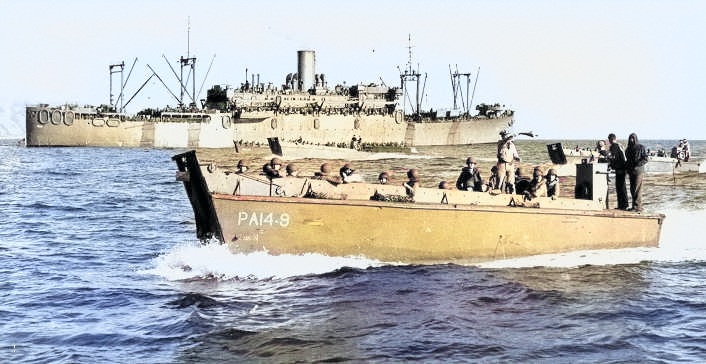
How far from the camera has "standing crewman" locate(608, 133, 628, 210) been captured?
62.9 feet

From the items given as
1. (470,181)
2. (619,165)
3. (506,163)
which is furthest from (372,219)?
(619,165)

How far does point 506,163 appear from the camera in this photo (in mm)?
17641

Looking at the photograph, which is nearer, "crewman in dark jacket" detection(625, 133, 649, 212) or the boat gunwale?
the boat gunwale

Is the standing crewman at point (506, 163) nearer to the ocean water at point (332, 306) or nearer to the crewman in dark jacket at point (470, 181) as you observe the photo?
the crewman in dark jacket at point (470, 181)

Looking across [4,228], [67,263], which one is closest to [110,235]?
[4,228]

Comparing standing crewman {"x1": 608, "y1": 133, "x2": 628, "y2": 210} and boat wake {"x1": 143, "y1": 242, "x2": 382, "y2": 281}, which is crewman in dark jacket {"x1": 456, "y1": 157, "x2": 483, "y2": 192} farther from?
standing crewman {"x1": 608, "y1": 133, "x2": 628, "y2": 210}

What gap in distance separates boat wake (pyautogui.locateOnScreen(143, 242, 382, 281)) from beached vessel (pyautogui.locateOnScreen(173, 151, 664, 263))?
0.15 metres

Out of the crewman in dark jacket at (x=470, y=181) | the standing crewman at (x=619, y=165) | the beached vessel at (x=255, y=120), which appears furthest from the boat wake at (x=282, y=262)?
the beached vessel at (x=255, y=120)

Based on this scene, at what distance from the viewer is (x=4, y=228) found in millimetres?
22750

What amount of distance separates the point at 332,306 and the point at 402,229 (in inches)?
139

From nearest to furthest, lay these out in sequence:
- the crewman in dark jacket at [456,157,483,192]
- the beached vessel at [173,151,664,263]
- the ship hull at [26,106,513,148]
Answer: the beached vessel at [173,151,664,263] → the crewman in dark jacket at [456,157,483,192] → the ship hull at [26,106,513,148]

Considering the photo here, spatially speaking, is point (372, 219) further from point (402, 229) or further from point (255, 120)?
point (255, 120)

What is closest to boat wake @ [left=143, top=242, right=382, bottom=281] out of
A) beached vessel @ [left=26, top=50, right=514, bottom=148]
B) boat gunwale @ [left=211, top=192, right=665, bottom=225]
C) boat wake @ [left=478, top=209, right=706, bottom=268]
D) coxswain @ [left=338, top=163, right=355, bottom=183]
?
boat gunwale @ [left=211, top=192, right=665, bottom=225]

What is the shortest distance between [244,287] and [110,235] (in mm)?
9247
